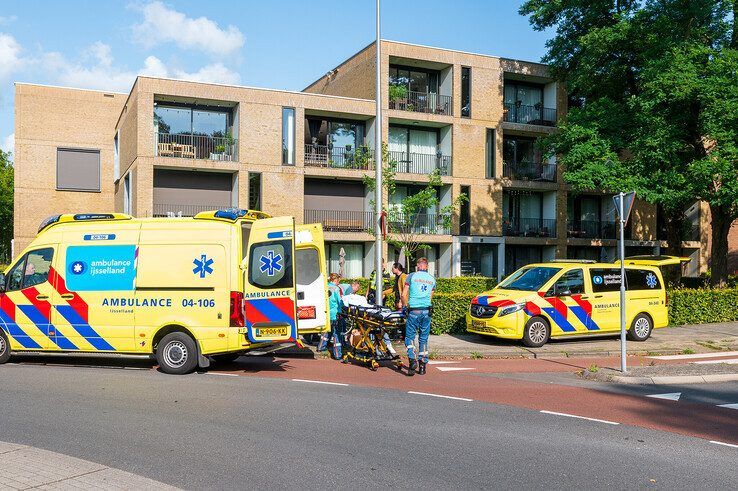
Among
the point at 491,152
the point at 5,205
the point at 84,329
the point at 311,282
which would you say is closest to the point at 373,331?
the point at 311,282

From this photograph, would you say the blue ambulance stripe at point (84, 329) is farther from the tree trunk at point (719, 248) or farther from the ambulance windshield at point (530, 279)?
the tree trunk at point (719, 248)

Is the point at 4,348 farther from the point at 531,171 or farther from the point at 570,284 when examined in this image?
the point at 531,171

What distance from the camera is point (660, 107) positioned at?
74.1 feet

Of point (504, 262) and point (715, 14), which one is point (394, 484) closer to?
point (715, 14)

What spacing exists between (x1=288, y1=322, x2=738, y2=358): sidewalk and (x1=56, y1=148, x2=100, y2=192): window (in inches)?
1061

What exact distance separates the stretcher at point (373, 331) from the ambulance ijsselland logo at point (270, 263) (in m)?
1.62

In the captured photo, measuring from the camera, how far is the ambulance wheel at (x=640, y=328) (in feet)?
52.0

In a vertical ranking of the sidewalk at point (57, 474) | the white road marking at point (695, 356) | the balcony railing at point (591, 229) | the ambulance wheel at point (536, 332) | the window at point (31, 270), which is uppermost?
the balcony railing at point (591, 229)

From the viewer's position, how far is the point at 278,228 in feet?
36.8

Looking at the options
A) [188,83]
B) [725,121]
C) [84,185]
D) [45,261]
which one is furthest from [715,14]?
[84,185]

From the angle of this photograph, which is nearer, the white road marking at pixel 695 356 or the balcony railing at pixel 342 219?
the white road marking at pixel 695 356

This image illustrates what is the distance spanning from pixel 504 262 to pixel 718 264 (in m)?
11.8

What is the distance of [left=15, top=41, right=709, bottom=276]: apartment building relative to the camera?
29812mm

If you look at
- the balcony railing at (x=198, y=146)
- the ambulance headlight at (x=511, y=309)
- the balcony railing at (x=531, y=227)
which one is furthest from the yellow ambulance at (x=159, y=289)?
the balcony railing at (x=531, y=227)
